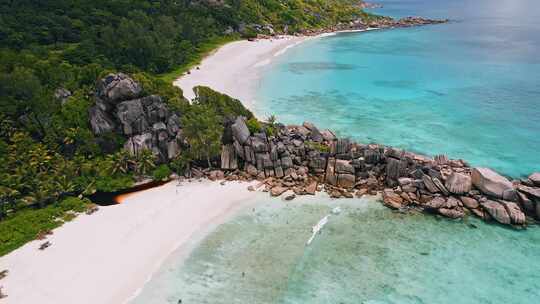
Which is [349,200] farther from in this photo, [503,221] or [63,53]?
[63,53]

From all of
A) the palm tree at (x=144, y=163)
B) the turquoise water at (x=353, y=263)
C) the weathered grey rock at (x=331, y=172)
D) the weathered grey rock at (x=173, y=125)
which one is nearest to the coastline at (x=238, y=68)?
the weathered grey rock at (x=173, y=125)

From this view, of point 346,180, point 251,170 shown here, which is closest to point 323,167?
point 346,180

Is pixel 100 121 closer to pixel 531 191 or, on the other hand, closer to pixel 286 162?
pixel 286 162

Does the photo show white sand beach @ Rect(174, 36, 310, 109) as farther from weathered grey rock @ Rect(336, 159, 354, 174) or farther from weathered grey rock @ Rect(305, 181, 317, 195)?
weathered grey rock @ Rect(305, 181, 317, 195)

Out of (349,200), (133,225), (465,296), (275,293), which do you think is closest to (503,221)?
(465,296)

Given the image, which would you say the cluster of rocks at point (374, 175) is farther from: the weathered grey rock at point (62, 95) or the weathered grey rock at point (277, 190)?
the weathered grey rock at point (62, 95)

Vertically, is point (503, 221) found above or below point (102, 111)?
below

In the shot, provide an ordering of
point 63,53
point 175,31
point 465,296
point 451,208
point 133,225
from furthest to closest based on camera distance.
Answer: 1. point 175,31
2. point 63,53
3. point 451,208
4. point 133,225
5. point 465,296
